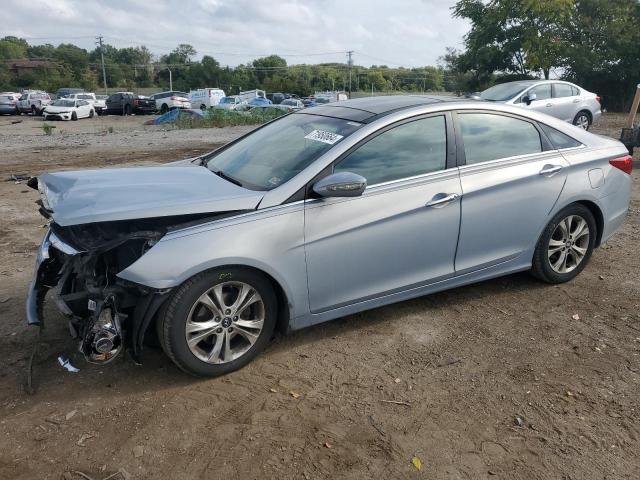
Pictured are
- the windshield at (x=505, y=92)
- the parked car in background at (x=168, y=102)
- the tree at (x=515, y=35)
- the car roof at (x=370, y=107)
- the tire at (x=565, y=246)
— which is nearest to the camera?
the car roof at (x=370, y=107)

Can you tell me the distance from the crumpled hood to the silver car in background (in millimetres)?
12

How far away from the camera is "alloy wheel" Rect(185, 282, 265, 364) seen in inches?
123

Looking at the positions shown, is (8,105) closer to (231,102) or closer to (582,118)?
(231,102)

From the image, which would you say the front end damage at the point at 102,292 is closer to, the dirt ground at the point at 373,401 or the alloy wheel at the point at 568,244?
the dirt ground at the point at 373,401

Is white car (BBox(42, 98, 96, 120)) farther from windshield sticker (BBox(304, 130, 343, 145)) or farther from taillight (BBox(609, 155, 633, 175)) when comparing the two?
taillight (BBox(609, 155, 633, 175))

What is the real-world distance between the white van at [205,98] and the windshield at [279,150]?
126 feet

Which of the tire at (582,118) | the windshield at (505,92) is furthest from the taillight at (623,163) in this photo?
the tire at (582,118)

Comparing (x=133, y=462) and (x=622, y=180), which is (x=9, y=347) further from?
(x=622, y=180)

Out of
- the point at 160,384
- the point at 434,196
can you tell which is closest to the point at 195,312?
the point at 160,384

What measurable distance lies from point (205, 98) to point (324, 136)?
40756 millimetres

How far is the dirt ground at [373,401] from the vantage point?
2.58 metres

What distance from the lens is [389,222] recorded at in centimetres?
358

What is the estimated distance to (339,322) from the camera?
4.00m

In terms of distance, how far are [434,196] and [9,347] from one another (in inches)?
122
